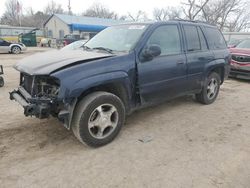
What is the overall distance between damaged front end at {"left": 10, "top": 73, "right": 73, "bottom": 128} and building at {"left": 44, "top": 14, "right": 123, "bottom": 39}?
3440 cm

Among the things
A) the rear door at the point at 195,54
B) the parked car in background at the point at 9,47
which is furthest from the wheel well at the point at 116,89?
the parked car in background at the point at 9,47

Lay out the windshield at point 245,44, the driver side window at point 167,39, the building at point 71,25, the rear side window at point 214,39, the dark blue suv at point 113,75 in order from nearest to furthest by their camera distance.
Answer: the dark blue suv at point 113,75 → the driver side window at point 167,39 → the rear side window at point 214,39 → the windshield at point 245,44 → the building at point 71,25

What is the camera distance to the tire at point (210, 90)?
565cm

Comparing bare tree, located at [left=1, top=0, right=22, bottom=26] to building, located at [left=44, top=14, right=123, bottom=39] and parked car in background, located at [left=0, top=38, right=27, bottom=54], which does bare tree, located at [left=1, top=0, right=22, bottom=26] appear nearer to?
building, located at [left=44, top=14, right=123, bottom=39]

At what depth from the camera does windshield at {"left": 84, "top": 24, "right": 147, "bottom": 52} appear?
13.7ft

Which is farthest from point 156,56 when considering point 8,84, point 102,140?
point 8,84

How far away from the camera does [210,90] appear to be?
19.3ft

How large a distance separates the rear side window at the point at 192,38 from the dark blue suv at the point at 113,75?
0.02 m

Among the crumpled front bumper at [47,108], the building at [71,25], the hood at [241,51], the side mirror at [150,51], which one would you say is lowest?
the crumpled front bumper at [47,108]

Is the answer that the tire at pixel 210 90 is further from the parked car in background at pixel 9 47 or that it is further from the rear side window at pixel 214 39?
the parked car in background at pixel 9 47

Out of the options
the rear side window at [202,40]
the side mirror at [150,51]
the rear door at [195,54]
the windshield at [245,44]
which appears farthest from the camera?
the windshield at [245,44]

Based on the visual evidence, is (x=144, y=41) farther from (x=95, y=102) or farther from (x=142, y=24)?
(x=95, y=102)

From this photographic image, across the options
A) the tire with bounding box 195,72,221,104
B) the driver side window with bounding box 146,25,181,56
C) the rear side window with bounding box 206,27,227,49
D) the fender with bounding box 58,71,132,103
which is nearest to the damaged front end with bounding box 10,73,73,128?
the fender with bounding box 58,71,132,103

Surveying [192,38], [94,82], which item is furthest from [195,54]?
[94,82]
